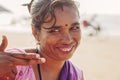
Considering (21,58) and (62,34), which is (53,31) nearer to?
(62,34)

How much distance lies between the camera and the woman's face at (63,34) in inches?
91.4

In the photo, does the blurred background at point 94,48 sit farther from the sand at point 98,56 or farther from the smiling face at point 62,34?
the smiling face at point 62,34

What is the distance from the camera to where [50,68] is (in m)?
2.58

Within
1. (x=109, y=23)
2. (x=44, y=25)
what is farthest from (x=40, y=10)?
(x=109, y=23)

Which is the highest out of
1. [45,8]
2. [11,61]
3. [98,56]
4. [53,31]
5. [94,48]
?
[45,8]

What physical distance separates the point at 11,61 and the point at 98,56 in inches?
313

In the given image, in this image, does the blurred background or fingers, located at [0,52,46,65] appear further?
the blurred background

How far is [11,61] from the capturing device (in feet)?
6.19

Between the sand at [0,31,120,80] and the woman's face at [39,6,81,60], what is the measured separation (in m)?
4.27

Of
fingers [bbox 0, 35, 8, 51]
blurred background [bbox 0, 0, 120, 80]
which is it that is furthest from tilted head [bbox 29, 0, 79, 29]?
blurred background [bbox 0, 0, 120, 80]

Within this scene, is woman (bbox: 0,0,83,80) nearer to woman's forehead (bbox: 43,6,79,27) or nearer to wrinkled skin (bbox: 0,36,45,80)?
woman's forehead (bbox: 43,6,79,27)

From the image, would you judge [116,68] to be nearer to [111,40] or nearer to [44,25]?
[111,40]

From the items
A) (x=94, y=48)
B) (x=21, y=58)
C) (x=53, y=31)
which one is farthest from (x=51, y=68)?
(x=94, y=48)

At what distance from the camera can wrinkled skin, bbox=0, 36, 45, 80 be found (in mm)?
1862
